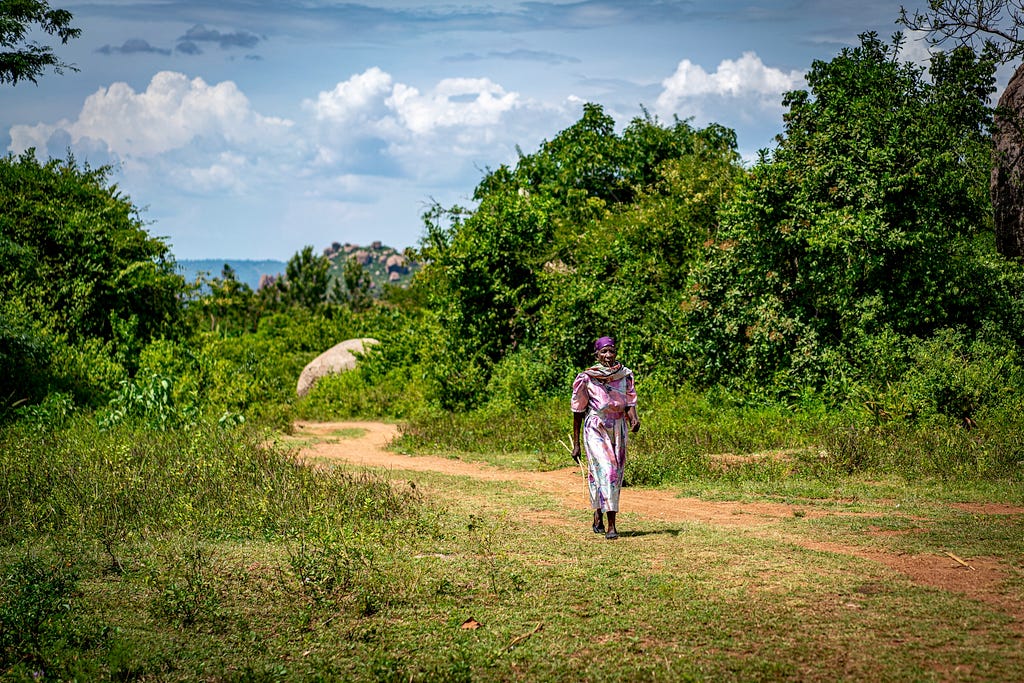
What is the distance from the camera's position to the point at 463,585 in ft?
22.1

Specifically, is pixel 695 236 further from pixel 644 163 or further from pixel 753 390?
pixel 644 163

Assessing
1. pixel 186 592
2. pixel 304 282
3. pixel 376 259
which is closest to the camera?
pixel 186 592

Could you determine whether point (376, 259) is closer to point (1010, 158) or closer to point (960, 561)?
point (1010, 158)

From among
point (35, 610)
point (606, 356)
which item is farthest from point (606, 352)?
point (35, 610)

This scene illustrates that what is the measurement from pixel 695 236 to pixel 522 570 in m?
13.9

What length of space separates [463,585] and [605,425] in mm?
2277

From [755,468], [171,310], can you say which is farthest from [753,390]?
[171,310]

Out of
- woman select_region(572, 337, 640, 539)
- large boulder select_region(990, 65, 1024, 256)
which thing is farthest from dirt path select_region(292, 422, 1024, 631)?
large boulder select_region(990, 65, 1024, 256)

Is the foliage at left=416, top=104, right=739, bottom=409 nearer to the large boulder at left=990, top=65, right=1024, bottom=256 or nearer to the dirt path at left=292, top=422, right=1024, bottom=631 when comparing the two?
the dirt path at left=292, top=422, right=1024, bottom=631

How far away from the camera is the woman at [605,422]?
27.0 ft

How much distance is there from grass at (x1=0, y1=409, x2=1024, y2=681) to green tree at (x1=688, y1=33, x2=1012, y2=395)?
19.1 ft

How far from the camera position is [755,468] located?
11625 millimetres

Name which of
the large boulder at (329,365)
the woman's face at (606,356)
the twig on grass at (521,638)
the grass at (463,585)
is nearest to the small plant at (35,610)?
the grass at (463,585)

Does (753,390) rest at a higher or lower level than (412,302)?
lower
